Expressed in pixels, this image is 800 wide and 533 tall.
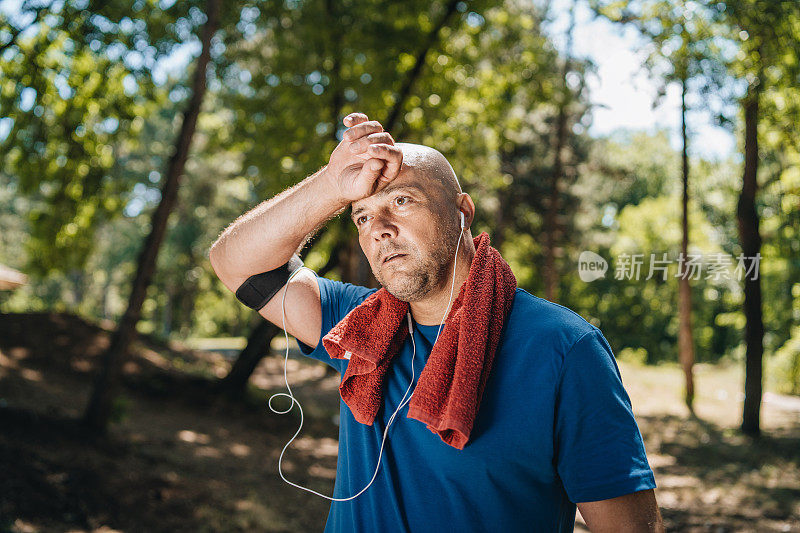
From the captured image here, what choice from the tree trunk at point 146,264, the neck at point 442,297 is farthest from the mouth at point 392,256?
the tree trunk at point 146,264

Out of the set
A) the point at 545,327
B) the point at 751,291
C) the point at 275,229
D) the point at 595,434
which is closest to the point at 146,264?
the point at 275,229

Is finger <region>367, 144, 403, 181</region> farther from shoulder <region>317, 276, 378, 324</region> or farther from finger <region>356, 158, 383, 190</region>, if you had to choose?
shoulder <region>317, 276, 378, 324</region>

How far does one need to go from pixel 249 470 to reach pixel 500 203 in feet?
52.9

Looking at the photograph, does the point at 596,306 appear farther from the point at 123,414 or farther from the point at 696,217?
the point at 123,414

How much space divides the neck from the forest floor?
4.24 metres

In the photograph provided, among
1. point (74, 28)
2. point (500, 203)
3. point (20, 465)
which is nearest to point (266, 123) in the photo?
point (74, 28)

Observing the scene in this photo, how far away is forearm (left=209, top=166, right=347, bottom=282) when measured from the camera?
73.0 inches

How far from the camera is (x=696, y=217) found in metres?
19.5

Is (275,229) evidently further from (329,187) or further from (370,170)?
(370,170)

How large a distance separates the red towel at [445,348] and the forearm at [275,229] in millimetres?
317

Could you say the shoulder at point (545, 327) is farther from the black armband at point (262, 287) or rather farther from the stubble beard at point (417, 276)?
the black armband at point (262, 287)

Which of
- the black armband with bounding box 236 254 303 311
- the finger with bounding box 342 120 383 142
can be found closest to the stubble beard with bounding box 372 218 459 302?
the finger with bounding box 342 120 383 142

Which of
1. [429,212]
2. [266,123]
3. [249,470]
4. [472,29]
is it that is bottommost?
[249,470]

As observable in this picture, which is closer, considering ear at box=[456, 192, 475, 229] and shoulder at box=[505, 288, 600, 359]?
shoulder at box=[505, 288, 600, 359]
